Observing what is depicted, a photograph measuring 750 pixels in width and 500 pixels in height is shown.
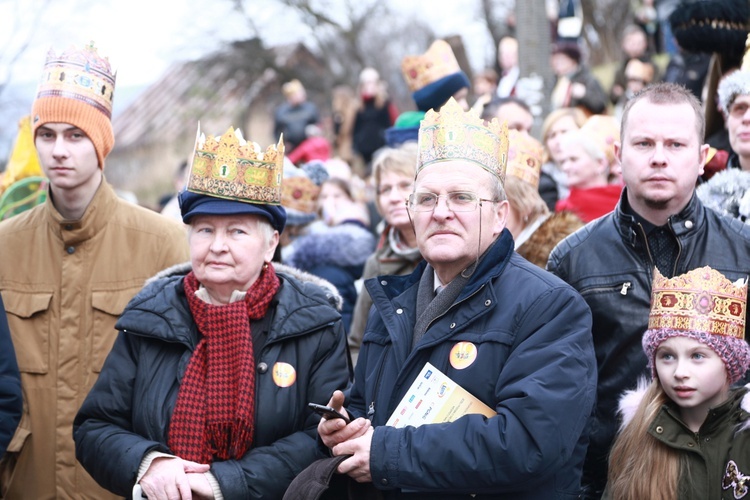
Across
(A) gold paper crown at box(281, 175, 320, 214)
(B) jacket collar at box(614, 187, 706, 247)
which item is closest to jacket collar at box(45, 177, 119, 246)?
(A) gold paper crown at box(281, 175, 320, 214)

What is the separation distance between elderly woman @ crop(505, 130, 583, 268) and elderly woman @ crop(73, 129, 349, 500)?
1151 millimetres

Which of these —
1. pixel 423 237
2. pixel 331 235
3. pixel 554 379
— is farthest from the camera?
pixel 331 235

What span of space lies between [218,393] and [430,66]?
13.1 feet

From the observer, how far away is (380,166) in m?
6.06

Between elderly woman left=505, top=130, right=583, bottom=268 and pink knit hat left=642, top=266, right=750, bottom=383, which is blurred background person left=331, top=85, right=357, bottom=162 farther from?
pink knit hat left=642, top=266, right=750, bottom=383

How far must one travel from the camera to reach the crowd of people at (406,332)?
11.3 ft

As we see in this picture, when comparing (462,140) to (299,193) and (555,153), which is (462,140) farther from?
(555,153)

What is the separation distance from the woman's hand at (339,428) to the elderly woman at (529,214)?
1492 mm

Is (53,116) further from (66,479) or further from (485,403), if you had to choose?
(485,403)

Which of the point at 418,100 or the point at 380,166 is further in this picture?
the point at 418,100

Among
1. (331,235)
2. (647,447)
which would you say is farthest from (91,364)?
(647,447)

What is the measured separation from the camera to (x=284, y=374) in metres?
4.20

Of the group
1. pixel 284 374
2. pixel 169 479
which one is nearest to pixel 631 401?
pixel 284 374

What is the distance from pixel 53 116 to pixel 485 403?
290 centimetres
